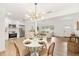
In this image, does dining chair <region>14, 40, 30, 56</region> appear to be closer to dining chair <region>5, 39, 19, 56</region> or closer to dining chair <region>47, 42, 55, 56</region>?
dining chair <region>5, 39, 19, 56</region>

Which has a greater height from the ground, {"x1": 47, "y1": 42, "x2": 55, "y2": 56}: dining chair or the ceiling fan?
the ceiling fan

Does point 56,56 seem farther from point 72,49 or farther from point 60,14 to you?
point 60,14

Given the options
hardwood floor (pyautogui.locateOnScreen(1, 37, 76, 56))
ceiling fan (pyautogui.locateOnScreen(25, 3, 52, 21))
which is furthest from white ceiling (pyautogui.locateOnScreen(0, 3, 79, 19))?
hardwood floor (pyautogui.locateOnScreen(1, 37, 76, 56))

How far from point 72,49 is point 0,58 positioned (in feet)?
4.17

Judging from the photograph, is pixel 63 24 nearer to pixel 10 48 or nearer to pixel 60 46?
pixel 60 46

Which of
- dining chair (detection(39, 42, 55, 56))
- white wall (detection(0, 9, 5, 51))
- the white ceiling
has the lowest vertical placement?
dining chair (detection(39, 42, 55, 56))

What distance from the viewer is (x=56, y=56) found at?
2398 millimetres

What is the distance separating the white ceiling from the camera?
2.38m

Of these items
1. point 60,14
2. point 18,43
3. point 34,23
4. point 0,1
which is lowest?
point 18,43

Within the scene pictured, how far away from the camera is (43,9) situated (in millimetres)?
2451

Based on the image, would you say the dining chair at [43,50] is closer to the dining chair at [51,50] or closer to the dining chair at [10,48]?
the dining chair at [51,50]

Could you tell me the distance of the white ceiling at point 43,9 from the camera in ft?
7.80

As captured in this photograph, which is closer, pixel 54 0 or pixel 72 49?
pixel 54 0

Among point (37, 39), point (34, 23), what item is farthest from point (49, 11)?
point (37, 39)
